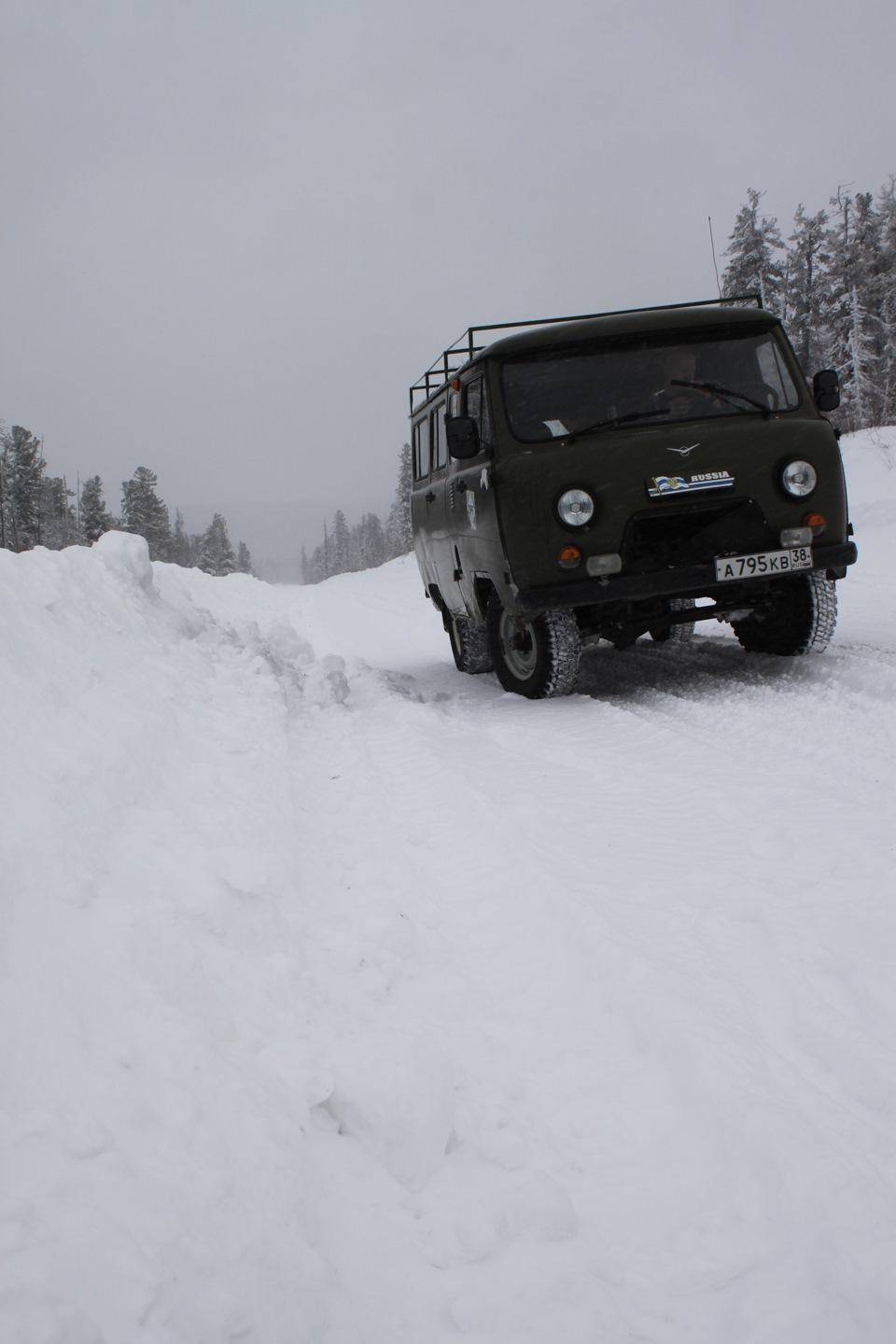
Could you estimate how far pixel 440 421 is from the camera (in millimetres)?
7344

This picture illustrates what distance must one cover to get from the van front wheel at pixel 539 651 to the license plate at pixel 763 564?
1.04 meters

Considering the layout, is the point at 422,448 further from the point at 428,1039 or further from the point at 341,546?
the point at 341,546

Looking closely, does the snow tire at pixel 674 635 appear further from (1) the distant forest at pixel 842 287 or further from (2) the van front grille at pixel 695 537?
(1) the distant forest at pixel 842 287

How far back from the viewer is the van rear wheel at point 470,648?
782 centimetres

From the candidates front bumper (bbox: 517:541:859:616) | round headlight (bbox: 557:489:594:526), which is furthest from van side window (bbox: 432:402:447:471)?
front bumper (bbox: 517:541:859:616)

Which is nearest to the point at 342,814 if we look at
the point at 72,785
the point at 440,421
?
the point at 72,785

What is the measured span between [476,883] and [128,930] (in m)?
1.26

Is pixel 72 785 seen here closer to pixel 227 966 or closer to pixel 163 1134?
pixel 227 966

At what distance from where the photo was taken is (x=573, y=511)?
17.8 ft

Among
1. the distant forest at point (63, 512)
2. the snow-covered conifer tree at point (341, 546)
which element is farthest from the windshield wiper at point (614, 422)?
the snow-covered conifer tree at point (341, 546)

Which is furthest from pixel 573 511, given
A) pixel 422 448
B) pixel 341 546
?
pixel 341 546

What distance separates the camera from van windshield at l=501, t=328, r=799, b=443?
18.7 ft

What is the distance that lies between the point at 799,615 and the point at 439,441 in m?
3.29

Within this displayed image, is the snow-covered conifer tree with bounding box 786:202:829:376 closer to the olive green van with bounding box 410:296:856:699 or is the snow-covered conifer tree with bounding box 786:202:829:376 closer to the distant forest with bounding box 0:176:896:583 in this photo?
the distant forest with bounding box 0:176:896:583
